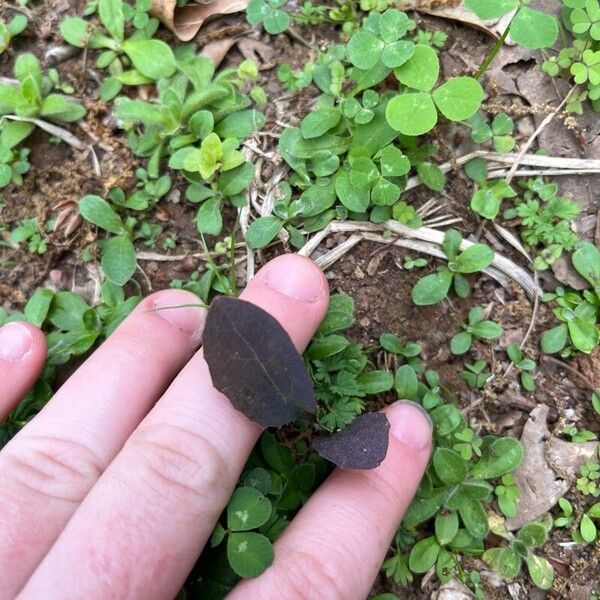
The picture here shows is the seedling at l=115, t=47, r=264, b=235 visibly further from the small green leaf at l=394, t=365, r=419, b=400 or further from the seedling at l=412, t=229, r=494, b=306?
the small green leaf at l=394, t=365, r=419, b=400

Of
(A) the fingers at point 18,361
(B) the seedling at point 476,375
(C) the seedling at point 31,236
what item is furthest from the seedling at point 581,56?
(A) the fingers at point 18,361

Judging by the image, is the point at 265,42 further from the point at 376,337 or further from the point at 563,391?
the point at 563,391

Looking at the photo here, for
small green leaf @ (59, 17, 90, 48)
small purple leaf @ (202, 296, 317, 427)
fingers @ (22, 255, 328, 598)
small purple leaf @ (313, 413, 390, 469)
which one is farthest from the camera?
small green leaf @ (59, 17, 90, 48)

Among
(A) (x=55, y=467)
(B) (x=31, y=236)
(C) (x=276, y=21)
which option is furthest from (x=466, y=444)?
(B) (x=31, y=236)

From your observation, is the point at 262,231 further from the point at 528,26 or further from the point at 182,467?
the point at 528,26

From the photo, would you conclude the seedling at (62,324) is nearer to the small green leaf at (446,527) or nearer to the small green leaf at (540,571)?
the small green leaf at (446,527)

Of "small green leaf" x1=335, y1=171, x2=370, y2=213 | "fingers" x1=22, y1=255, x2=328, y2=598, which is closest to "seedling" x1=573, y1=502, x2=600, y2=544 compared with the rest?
→ "fingers" x1=22, y1=255, x2=328, y2=598

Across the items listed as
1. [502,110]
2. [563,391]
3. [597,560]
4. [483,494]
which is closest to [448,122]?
[502,110]
